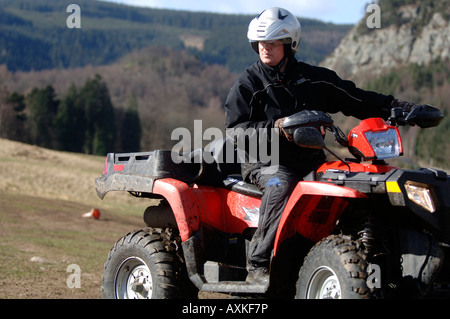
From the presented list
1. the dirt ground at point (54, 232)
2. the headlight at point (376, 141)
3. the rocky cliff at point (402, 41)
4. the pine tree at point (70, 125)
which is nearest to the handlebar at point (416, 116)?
the headlight at point (376, 141)

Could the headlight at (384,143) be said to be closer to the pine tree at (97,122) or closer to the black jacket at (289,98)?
the black jacket at (289,98)

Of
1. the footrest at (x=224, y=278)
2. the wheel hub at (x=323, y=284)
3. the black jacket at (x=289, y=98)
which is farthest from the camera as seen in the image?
the black jacket at (x=289, y=98)

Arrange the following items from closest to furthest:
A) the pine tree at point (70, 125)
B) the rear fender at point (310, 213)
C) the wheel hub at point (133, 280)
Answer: the rear fender at point (310, 213), the wheel hub at point (133, 280), the pine tree at point (70, 125)

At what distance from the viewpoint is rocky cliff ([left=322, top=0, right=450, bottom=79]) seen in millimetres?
112062

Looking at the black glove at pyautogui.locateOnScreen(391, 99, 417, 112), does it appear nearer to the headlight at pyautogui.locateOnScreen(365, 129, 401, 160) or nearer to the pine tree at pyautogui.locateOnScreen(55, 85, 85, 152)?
the headlight at pyautogui.locateOnScreen(365, 129, 401, 160)

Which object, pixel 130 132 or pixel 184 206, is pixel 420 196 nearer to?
pixel 184 206

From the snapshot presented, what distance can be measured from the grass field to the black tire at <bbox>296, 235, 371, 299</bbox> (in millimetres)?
3703

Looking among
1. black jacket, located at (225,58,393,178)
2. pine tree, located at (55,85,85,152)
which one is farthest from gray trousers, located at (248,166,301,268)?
pine tree, located at (55,85,85,152)

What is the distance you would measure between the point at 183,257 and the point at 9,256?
17.4 ft

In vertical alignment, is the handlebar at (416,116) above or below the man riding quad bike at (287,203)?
above

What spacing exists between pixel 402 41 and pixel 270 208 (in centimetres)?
12215

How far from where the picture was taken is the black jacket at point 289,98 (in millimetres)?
5203

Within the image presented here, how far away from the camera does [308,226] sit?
4953 millimetres
